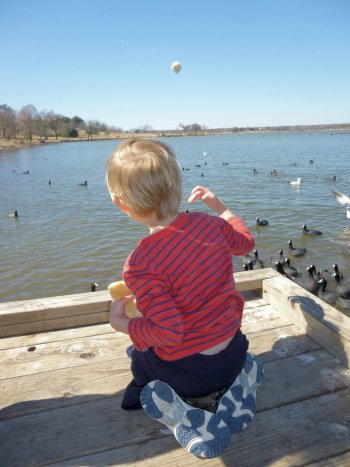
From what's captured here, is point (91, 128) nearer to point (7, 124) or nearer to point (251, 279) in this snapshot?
point (7, 124)

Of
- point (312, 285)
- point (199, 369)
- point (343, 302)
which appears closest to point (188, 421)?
point (199, 369)

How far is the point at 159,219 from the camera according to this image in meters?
1.77

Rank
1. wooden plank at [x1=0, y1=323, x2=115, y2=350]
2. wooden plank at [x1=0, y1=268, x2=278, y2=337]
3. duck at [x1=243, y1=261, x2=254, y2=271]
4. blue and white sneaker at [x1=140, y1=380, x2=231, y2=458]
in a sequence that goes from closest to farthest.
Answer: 1. blue and white sneaker at [x1=140, y1=380, x2=231, y2=458]
2. wooden plank at [x1=0, y1=323, x2=115, y2=350]
3. wooden plank at [x1=0, y1=268, x2=278, y2=337]
4. duck at [x1=243, y1=261, x2=254, y2=271]

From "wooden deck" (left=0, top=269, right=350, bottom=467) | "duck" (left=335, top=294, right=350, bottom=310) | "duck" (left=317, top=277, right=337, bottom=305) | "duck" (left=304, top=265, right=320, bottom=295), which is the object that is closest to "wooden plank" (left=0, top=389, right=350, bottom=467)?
"wooden deck" (left=0, top=269, right=350, bottom=467)

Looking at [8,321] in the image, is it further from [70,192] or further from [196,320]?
[70,192]

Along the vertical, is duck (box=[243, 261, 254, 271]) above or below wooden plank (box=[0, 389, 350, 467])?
below

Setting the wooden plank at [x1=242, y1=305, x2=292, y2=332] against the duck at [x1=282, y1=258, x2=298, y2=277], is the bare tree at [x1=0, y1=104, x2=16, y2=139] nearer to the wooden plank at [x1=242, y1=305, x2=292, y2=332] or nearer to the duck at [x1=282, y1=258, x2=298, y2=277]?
the duck at [x1=282, y1=258, x2=298, y2=277]

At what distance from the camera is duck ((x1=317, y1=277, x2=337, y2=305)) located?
739 centimetres

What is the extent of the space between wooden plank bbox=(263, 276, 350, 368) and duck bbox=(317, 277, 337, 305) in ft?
14.2

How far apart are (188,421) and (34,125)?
110 meters

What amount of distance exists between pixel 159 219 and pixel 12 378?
6.07 feet

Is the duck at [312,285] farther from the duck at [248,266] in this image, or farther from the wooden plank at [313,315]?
the wooden plank at [313,315]

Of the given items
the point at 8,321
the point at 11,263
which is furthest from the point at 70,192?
the point at 8,321

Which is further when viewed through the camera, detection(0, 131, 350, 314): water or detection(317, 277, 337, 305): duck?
detection(0, 131, 350, 314): water
